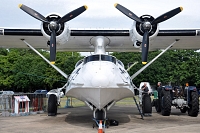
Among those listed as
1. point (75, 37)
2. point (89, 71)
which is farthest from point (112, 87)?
point (75, 37)

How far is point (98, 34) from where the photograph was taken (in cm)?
1180

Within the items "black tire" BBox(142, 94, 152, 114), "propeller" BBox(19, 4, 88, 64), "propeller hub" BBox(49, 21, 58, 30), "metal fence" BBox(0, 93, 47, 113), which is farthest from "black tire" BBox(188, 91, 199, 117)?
"metal fence" BBox(0, 93, 47, 113)

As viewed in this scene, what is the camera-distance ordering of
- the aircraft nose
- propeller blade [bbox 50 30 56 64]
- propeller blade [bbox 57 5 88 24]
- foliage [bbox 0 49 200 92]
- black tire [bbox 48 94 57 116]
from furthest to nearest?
1. foliage [bbox 0 49 200 92]
2. black tire [bbox 48 94 57 116]
3. propeller blade [bbox 57 5 88 24]
4. propeller blade [bbox 50 30 56 64]
5. the aircraft nose

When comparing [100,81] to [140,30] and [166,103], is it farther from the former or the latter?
[166,103]

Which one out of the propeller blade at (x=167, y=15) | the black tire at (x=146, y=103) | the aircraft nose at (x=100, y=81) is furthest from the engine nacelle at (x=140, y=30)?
the aircraft nose at (x=100, y=81)

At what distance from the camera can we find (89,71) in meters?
8.56

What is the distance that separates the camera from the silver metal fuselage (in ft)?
26.2

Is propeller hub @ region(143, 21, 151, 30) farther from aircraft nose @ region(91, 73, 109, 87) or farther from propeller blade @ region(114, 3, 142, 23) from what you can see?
aircraft nose @ region(91, 73, 109, 87)

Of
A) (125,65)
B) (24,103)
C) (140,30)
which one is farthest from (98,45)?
(125,65)

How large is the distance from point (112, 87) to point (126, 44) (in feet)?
20.4

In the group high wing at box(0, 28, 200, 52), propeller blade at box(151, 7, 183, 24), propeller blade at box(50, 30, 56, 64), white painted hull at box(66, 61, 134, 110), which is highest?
propeller blade at box(151, 7, 183, 24)

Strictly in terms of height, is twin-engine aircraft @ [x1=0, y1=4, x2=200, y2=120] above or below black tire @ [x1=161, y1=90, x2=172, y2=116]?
above

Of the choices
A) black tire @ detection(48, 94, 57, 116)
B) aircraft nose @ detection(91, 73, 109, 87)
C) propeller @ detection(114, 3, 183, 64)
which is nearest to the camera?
aircraft nose @ detection(91, 73, 109, 87)

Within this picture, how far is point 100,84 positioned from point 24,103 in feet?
25.1
